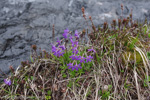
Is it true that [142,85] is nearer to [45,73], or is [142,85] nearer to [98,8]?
[45,73]

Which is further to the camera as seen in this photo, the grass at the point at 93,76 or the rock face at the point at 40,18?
the rock face at the point at 40,18

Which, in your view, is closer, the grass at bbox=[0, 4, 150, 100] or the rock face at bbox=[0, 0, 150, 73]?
the grass at bbox=[0, 4, 150, 100]

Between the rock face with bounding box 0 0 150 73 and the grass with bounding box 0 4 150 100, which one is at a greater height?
the rock face with bounding box 0 0 150 73

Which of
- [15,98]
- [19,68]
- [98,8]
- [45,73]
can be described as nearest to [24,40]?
[19,68]

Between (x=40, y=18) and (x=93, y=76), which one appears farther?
(x=40, y=18)

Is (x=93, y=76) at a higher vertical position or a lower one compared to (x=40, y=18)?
lower
